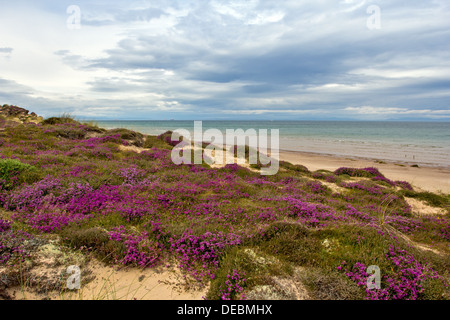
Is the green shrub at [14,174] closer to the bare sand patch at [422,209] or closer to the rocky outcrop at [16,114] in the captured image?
the bare sand patch at [422,209]

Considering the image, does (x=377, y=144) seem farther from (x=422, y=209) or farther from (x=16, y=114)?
(x=16, y=114)

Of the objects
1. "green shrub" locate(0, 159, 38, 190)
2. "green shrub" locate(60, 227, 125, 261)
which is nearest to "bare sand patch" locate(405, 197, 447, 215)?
"green shrub" locate(60, 227, 125, 261)

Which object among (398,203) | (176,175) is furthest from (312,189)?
(176,175)

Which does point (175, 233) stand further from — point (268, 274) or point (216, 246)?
point (268, 274)

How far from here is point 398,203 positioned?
11094 millimetres

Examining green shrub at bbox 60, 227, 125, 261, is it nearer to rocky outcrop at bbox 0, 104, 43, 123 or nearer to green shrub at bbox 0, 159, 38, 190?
green shrub at bbox 0, 159, 38, 190

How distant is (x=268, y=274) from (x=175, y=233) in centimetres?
290

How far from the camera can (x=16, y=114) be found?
32.3 meters

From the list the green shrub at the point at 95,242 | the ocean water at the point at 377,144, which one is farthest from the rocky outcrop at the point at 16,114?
the green shrub at the point at 95,242

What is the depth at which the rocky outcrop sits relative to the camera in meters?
30.1

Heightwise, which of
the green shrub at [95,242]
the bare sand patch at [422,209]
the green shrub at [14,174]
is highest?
the green shrub at [14,174]

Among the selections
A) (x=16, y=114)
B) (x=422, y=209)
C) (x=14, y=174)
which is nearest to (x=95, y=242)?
(x=14, y=174)

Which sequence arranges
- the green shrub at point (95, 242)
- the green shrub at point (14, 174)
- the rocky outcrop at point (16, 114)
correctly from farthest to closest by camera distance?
the rocky outcrop at point (16, 114)
the green shrub at point (14, 174)
the green shrub at point (95, 242)

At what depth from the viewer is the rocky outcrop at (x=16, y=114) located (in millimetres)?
30069
